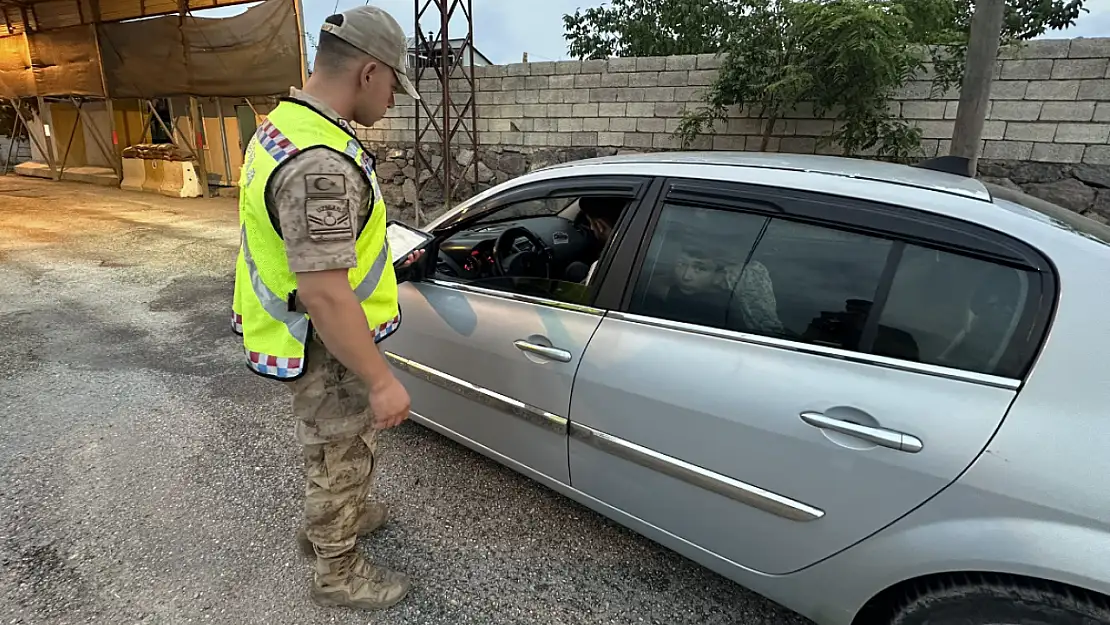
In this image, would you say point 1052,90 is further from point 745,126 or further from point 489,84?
point 489,84

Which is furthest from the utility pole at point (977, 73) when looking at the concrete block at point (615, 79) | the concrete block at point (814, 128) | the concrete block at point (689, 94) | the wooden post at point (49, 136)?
the wooden post at point (49, 136)

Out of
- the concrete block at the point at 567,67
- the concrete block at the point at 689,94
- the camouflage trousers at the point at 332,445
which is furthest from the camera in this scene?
the concrete block at the point at 567,67

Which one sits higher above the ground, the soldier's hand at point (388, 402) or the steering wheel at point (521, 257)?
the steering wheel at point (521, 257)

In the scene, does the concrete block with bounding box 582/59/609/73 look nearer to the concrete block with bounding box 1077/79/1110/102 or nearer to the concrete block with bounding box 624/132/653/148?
the concrete block with bounding box 624/132/653/148

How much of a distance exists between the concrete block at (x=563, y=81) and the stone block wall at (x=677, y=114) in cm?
2

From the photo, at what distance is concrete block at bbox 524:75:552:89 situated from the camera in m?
6.70

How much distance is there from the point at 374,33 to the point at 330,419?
3.53 feet

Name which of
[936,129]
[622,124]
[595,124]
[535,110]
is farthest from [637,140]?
[936,129]

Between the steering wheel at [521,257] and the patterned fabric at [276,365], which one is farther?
the steering wheel at [521,257]

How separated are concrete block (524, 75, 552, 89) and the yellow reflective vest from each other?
18.4 feet

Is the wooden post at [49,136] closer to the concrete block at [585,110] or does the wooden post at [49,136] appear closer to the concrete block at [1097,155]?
the concrete block at [585,110]

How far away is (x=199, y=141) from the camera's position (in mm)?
11859

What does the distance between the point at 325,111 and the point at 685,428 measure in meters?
1.30

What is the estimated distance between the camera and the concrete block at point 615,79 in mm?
6102
